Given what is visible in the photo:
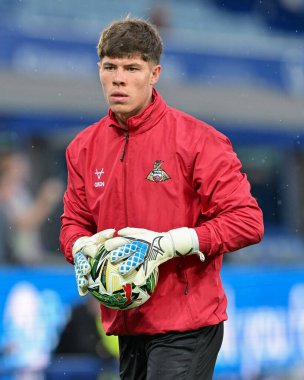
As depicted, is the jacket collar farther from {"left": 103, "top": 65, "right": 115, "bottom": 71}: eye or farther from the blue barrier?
the blue barrier

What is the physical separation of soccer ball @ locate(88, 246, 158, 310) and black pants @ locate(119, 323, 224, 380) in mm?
269

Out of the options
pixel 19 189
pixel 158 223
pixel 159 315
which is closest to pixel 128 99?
pixel 158 223

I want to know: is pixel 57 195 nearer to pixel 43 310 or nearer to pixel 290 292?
pixel 43 310

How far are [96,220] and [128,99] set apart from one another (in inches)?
23.4

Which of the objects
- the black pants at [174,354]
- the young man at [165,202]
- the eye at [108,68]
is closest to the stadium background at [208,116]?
the black pants at [174,354]

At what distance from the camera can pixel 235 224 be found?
14.7ft

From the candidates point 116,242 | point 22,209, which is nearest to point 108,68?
point 116,242

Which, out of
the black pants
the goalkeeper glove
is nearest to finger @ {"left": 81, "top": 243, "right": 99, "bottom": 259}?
the goalkeeper glove

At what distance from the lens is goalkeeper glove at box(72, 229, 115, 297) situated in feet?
14.8

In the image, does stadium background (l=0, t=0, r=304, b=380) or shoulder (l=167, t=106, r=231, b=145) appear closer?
shoulder (l=167, t=106, r=231, b=145)

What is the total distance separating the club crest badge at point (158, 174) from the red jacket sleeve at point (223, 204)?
0.13 metres

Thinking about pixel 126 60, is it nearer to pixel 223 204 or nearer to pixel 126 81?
pixel 126 81

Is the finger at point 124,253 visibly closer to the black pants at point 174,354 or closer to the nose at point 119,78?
the black pants at point 174,354

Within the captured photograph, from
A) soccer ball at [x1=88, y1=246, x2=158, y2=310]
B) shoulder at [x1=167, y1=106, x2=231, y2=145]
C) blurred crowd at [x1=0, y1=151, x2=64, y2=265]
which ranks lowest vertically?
blurred crowd at [x1=0, y1=151, x2=64, y2=265]
